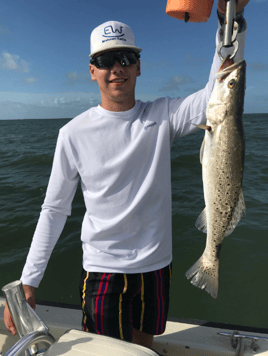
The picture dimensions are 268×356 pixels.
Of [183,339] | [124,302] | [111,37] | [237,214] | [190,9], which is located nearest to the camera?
[190,9]

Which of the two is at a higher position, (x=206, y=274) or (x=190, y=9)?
(x=190, y=9)

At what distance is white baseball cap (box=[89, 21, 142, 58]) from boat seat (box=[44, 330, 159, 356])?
Result: 1.84 metres

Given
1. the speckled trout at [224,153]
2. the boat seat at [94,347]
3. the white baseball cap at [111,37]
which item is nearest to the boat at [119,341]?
the boat seat at [94,347]

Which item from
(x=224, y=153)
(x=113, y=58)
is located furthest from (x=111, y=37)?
(x=224, y=153)

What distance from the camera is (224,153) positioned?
5.46 feet

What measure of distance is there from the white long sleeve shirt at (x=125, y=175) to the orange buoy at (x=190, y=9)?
512 millimetres

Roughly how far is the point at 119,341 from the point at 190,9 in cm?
181

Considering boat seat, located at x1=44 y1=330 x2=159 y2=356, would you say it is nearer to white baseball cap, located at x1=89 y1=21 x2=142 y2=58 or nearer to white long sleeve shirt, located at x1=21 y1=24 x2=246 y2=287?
white long sleeve shirt, located at x1=21 y1=24 x2=246 y2=287

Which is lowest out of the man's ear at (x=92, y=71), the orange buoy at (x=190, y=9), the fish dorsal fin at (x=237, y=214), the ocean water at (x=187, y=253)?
the ocean water at (x=187, y=253)

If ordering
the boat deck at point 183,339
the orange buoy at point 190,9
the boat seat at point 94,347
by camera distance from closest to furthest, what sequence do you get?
the boat seat at point 94,347 < the orange buoy at point 190,9 < the boat deck at point 183,339

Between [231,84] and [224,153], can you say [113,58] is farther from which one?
[224,153]

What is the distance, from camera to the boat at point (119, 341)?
4.25 feet

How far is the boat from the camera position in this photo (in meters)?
1.29

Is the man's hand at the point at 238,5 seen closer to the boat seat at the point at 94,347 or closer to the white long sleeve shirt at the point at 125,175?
the white long sleeve shirt at the point at 125,175
